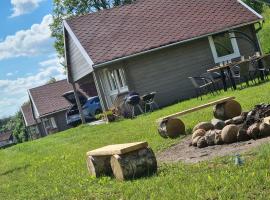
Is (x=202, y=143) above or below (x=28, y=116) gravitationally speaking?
below

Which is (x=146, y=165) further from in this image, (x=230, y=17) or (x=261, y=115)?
(x=230, y=17)

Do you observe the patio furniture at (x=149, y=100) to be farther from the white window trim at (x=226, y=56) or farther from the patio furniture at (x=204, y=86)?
the white window trim at (x=226, y=56)

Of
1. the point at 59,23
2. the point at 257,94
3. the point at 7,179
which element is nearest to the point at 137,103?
the point at 257,94

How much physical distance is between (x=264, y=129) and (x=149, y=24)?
59.9ft

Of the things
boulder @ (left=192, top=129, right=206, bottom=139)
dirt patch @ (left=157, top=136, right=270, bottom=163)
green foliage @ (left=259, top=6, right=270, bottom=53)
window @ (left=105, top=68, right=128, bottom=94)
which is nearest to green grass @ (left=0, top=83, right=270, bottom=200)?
dirt patch @ (left=157, top=136, right=270, bottom=163)

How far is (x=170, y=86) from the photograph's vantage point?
81.1ft

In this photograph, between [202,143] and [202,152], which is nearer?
[202,152]

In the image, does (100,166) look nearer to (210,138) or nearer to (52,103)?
(210,138)

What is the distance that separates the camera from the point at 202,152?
862cm

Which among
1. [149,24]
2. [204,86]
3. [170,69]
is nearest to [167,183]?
[204,86]

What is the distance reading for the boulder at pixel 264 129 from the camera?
8.27 m

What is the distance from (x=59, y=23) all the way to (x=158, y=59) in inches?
1334

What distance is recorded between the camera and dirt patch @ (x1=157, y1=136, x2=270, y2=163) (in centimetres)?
793

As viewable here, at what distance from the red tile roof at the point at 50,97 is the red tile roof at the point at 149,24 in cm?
2489
